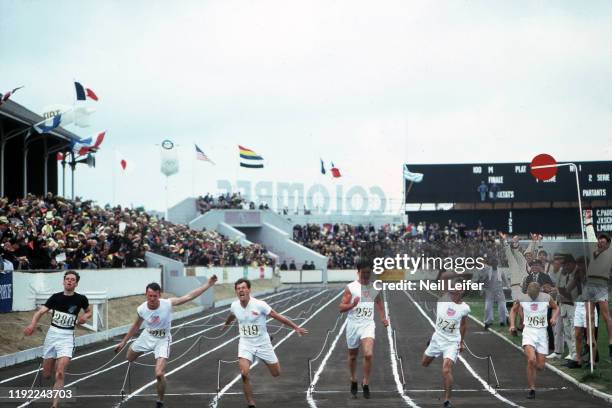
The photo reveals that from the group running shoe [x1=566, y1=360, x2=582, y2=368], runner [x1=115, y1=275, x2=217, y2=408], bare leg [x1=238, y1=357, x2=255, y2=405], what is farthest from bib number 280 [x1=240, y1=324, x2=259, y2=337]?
running shoe [x1=566, y1=360, x2=582, y2=368]

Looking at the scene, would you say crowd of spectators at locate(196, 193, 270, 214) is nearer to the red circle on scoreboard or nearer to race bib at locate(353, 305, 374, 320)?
the red circle on scoreboard

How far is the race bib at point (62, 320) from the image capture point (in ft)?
46.0

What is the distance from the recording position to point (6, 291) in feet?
76.0

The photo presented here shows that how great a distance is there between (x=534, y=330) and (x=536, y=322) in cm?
15

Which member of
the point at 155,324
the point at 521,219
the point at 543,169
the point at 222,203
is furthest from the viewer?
the point at 222,203

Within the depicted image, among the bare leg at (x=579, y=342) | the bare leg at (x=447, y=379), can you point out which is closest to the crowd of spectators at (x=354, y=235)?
the bare leg at (x=579, y=342)

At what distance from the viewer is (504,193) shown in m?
59.4

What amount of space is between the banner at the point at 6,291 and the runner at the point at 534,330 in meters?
13.0

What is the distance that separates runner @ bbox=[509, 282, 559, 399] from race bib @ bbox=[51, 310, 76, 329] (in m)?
7.26

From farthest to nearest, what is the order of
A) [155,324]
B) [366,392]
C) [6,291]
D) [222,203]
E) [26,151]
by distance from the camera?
[222,203] < [26,151] < [6,291] < [366,392] < [155,324]

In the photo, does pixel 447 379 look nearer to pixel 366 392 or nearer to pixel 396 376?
pixel 366 392

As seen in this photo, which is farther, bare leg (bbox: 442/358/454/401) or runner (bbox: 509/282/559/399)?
runner (bbox: 509/282/559/399)

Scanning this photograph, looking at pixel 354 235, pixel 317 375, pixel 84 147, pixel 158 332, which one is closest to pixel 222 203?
pixel 354 235

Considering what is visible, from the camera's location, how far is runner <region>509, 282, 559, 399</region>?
596 inches
